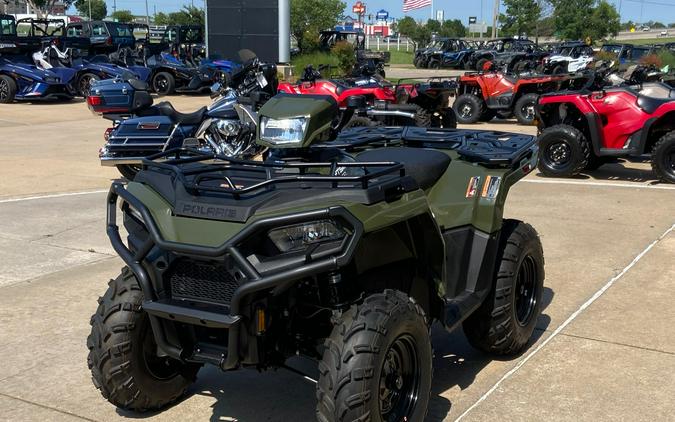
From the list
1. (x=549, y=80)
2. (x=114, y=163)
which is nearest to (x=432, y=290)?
(x=114, y=163)

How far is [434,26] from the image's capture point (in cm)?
8106

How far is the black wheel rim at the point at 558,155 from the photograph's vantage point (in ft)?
35.8

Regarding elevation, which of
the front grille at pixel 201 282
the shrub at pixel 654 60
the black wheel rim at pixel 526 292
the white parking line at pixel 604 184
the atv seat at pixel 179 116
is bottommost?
the white parking line at pixel 604 184

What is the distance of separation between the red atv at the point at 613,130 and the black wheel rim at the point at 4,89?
14.8m

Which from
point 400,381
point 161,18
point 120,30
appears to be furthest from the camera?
point 161,18

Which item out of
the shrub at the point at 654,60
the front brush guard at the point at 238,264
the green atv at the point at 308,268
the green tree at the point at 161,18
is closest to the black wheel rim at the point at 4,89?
the green atv at the point at 308,268

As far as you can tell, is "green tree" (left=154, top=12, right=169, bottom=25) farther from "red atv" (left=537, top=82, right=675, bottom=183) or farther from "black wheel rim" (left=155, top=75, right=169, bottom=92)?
"red atv" (left=537, top=82, right=675, bottom=183)

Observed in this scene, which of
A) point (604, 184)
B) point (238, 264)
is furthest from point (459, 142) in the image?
point (604, 184)

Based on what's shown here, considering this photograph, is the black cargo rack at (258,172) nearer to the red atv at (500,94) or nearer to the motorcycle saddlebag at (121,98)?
the motorcycle saddlebag at (121,98)

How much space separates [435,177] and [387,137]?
73 centimetres

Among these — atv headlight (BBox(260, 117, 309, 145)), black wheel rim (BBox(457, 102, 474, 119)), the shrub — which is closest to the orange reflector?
atv headlight (BBox(260, 117, 309, 145))

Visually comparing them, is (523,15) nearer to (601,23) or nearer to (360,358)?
(601,23)

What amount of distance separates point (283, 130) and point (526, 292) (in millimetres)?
1749

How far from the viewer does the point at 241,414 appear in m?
4.07
